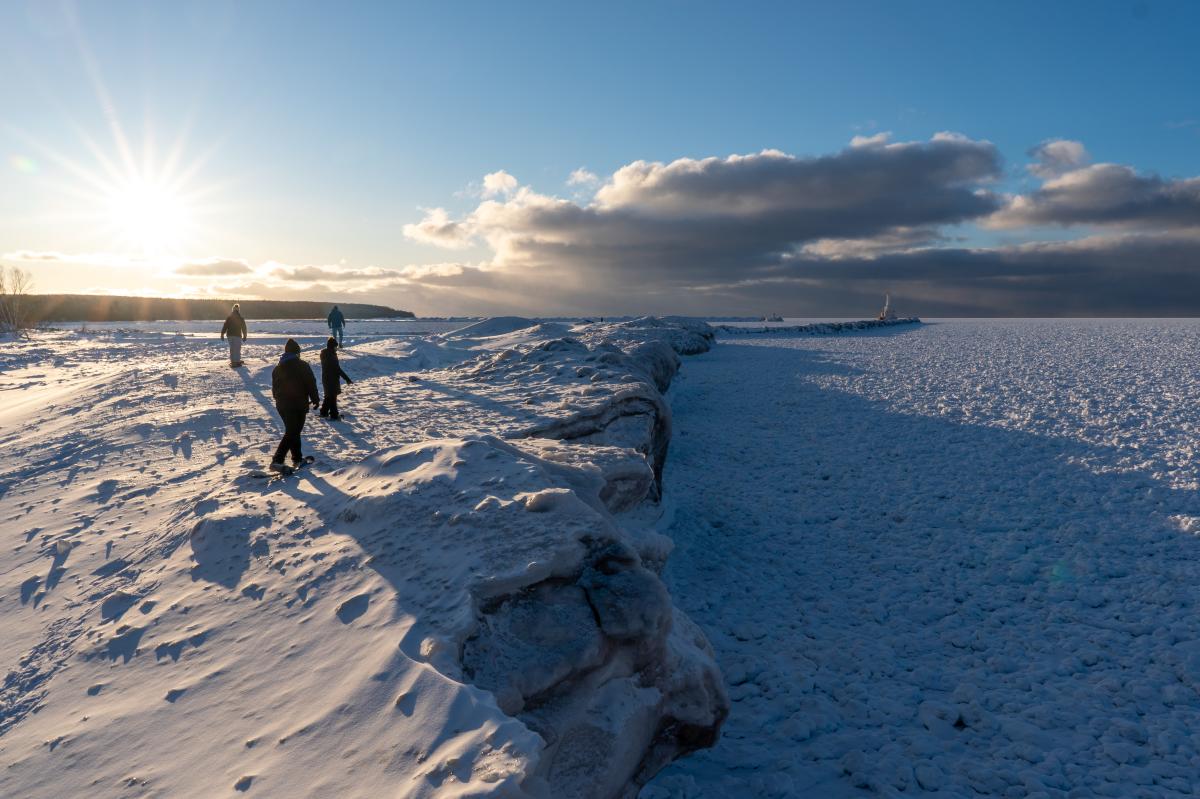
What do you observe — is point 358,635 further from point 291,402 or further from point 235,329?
point 235,329

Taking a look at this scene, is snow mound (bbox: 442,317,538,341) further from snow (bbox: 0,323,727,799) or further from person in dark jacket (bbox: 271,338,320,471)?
snow (bbox: 0,323,727,799)

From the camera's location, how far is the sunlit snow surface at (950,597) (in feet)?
18.0

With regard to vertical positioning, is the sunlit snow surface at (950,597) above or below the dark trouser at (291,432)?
below

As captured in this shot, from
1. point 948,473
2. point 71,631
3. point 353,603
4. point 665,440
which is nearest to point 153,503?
point 71,631

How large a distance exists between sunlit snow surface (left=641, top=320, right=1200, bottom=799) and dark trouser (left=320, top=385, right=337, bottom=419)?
23.6 ft

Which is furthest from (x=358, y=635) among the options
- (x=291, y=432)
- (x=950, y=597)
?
(x=950, y=597)

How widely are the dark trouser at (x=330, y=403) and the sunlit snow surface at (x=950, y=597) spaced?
718cm

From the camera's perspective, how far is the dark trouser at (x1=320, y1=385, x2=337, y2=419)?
482 inches

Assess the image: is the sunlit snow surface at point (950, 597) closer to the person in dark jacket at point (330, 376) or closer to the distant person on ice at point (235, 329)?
the person in dark jacket at point (330, 376)

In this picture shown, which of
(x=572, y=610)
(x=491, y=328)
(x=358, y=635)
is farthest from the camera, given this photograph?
(x=491, y=328)

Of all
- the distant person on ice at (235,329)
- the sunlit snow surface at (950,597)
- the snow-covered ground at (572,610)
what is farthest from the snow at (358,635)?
the distant person on ice at (235,329)

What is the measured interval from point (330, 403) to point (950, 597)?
11309 mm

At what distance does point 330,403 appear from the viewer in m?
12.4

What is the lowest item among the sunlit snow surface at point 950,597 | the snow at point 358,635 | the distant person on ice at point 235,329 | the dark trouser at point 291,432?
the sunlit snow surface at point 950,597
